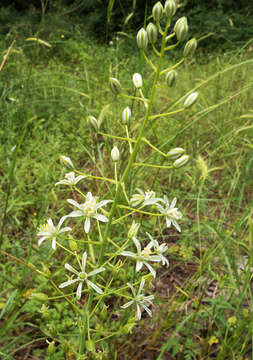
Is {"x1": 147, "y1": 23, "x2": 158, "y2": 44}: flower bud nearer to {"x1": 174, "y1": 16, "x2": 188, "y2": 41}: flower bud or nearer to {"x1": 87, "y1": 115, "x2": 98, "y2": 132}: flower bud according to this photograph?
{"x1": 174, "y1": 16, "x2": 188, "y2": 41}: flower bud

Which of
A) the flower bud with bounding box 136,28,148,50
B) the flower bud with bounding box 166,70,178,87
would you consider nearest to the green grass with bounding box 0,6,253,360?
the flower bud with bounding box 166,70,178,87

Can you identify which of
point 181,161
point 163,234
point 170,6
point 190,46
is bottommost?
point 163,234

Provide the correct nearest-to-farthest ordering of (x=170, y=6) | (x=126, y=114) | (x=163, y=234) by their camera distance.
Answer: (x=170, y=6) → (x=126, y=114) → (x=163, y=234)

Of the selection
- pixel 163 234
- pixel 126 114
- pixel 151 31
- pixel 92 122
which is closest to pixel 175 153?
pixel 126 114

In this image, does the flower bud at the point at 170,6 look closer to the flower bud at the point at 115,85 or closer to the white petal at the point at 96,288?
the flower bud at the point at 115,85

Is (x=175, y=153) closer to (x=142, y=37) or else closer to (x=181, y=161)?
(x=181, y=161)

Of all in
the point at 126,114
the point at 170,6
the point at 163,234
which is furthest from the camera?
the point at 163,234

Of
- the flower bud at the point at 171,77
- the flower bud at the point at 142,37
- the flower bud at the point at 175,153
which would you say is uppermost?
the flower bud at the point at 142,37

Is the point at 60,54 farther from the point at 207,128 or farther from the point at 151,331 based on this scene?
the point at 151,331

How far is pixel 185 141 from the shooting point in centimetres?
348

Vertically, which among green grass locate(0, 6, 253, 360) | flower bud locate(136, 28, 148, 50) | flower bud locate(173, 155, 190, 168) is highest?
flower bud locate(136, 28, 148, 50)

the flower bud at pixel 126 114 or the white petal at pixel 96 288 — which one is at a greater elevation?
the flower bud at pixel 126 114

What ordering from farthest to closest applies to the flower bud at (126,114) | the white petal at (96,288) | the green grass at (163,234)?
the green grass at (163,234) → the flower bud at (126,114) → the white petal at (96,288)

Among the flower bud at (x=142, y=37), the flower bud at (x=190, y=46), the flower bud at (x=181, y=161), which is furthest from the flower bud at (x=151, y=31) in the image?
the flower bud at (x=181, y=161)
